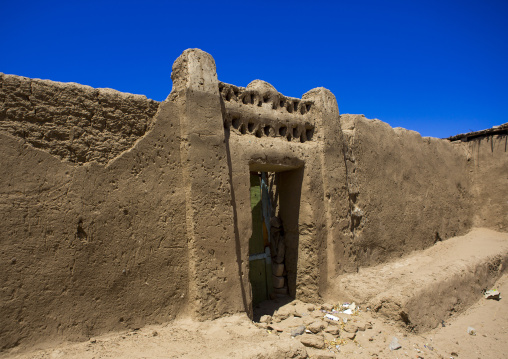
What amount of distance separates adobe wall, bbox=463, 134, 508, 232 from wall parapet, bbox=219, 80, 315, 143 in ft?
16.4

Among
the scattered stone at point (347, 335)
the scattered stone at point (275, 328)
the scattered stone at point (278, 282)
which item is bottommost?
the scattered stone at point (347, 335)

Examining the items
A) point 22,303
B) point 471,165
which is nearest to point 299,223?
point 22,303

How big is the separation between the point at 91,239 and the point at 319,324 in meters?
2.72

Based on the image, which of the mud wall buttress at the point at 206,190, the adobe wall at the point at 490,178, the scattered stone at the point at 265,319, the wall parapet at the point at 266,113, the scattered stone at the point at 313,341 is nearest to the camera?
the mud wall buttress at the point at 206,190

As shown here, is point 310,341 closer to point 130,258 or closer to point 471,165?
point 130,258

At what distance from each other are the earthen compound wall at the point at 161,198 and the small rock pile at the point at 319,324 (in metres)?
0.32

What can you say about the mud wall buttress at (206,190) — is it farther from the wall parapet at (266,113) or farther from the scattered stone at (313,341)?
the scattered stone at (313,341)

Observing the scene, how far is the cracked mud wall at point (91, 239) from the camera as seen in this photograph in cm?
310

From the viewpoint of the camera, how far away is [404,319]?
179 inches

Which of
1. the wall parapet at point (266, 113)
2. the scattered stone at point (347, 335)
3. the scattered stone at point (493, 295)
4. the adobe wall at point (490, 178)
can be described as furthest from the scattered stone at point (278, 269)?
the adobe wall at point (490, 178)

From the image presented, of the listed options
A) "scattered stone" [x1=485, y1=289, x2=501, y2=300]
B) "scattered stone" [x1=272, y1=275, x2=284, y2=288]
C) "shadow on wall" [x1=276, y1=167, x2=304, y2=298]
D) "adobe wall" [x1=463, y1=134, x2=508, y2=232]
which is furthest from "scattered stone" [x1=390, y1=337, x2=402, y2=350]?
"adobe wall" [x1=463, y1=134, x2=508, y2=232]

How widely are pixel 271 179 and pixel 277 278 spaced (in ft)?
5.13

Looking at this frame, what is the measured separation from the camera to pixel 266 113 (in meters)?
5.02

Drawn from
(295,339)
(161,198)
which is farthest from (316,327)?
(161,198)
